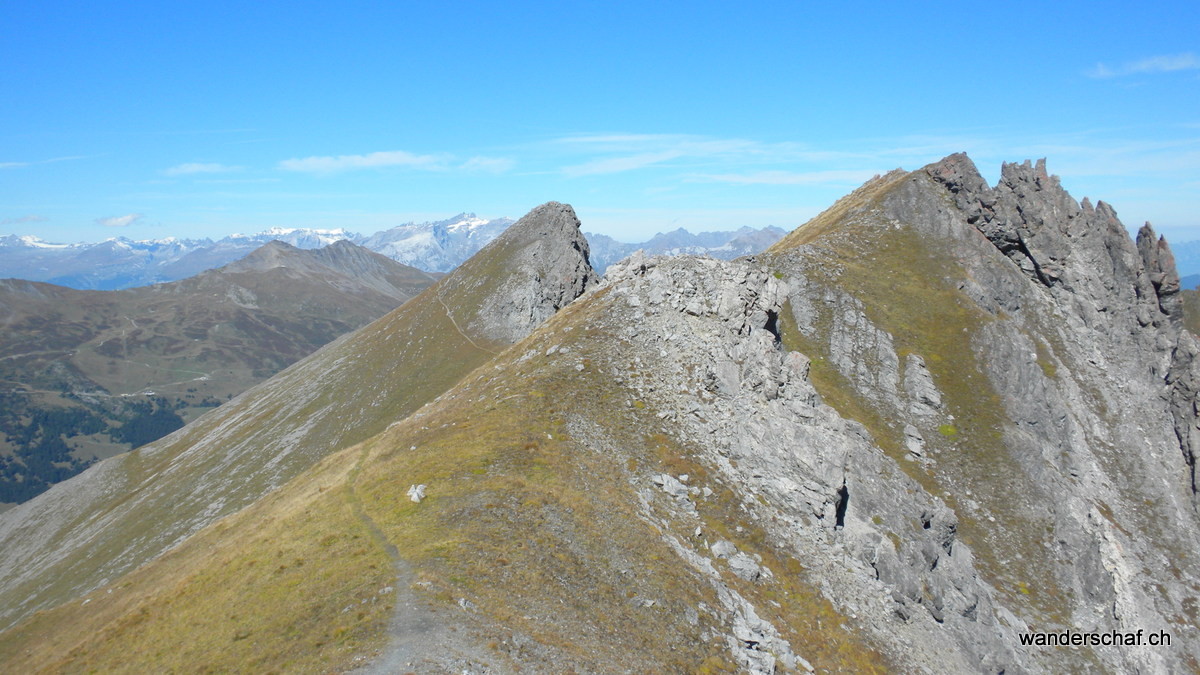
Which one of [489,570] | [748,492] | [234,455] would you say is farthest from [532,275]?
[489,570]

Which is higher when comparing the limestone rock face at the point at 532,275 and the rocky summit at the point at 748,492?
the limestone rock face at the point at 532,275

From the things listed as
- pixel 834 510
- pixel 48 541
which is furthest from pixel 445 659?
pixel 48 541

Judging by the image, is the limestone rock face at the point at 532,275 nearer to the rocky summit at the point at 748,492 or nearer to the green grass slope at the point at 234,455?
the green grass slope at the point at 234,455

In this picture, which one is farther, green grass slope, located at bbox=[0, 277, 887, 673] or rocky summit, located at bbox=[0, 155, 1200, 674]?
rocky summit, located at bbox=[0, 155, 1200, 674]

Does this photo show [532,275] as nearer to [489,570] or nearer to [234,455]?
[234,455]

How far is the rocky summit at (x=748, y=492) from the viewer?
112 ft

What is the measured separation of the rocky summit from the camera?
34.1 metres

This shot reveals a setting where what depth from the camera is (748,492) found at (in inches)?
1999

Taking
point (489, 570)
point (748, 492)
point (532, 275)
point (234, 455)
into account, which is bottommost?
point (234, 455)

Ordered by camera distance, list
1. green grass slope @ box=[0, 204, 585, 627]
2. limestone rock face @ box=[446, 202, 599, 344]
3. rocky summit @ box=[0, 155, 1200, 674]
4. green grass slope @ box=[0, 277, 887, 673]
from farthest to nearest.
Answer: limestone rock face @ box=[446, 202, 599, 344] → green grass slope @ box=[0, 204, 585, 627] → rocky summit @ box=[0, 155, 1200, 674] → green grass slope @ box=[0, 277, 887, 673]

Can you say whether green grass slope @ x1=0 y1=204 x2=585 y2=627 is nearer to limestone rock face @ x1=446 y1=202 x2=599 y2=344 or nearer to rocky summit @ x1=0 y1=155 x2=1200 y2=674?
rocky summit @ x1=0 y1=155 x2=1200 y2=674

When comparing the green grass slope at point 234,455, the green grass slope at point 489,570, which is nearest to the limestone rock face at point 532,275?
the green grass slope at point 234,455

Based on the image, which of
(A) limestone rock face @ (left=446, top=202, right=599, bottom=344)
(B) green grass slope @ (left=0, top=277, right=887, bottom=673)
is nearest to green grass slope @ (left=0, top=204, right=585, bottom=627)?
(A) limestone rock face @ (left=446, top=202, right=599, bottom=344)

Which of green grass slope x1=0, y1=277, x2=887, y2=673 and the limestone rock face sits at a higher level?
the limestone rock face
